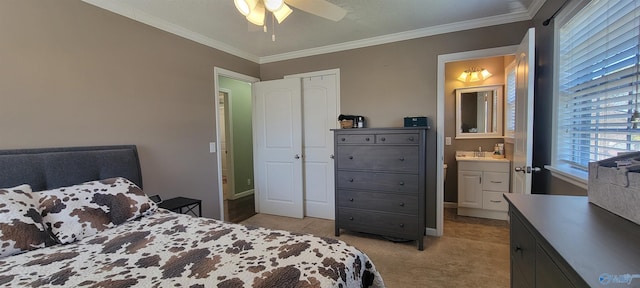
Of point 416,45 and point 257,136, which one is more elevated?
point 416,45

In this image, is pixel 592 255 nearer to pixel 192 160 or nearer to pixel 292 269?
pixel 292 269

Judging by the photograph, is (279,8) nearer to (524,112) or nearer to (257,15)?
(257,15)

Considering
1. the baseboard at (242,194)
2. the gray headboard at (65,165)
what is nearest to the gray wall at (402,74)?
the gray headboard at (65,165)

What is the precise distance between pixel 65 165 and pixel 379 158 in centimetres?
254

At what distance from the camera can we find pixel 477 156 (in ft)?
12.7

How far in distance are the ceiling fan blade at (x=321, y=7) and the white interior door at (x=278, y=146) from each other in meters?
1.81

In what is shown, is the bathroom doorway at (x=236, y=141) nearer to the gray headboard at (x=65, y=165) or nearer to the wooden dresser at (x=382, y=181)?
the wooden dresser at (x=382, y=181)

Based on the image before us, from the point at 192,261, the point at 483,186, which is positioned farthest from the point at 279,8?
the point at 483,186

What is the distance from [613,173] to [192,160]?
313 cm

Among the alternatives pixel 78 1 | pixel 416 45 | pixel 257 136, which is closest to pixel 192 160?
pixel 257 136

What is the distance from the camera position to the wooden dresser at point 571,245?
0.61 m

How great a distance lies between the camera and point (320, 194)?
3.61 meters

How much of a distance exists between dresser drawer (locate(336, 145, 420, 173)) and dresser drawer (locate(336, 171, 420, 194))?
6cm

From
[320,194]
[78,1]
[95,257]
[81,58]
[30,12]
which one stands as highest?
[78,1]
